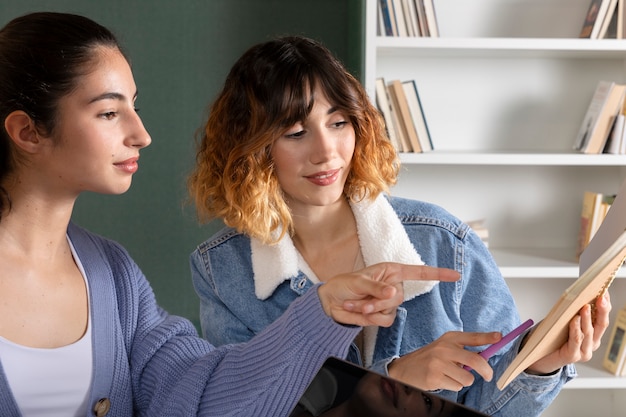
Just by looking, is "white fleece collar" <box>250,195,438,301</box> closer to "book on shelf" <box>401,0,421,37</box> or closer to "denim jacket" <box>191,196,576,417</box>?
"denim jacket" <box>191,196,576,417</box>

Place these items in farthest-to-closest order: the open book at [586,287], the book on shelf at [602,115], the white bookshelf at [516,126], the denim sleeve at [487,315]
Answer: the white bookshelf at [516,126] < the book on shelf at [602,115] < the denim sleeve at [487,315] < the open book at [586,287]

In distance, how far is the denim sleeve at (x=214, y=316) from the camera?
1.72 meters

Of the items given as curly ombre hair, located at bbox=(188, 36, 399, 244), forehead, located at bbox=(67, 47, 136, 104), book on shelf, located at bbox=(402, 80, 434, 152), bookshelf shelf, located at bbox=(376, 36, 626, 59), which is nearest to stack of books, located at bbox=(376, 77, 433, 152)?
book on shelf, located at bbox=(402, 80, 434, 152)

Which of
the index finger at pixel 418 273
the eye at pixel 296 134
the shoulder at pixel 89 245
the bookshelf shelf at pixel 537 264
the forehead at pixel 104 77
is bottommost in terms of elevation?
the bookshelf shelf at pixel 537 264

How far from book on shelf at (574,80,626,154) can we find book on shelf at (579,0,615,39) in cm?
19

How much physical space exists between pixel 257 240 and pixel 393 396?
3.33 feet

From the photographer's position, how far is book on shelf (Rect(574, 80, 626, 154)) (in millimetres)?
2932

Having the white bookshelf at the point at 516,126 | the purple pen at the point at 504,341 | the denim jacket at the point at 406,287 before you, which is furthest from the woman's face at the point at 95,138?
the white bookshelf at the point at 516,126

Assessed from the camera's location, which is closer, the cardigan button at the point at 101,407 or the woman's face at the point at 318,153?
the cardigan button at the point at 101,407

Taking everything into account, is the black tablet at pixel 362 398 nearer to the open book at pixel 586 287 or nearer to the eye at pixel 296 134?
the open book at pixel 586 287

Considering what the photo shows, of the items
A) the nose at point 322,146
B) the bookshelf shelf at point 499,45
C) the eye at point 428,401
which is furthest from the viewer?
the bookshelf shelf at point 499,45

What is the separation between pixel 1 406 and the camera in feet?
4.15

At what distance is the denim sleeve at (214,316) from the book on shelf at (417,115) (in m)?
1.31

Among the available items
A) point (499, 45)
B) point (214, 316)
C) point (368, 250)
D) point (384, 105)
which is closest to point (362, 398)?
point (368, 250)
